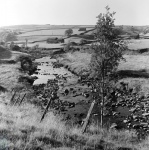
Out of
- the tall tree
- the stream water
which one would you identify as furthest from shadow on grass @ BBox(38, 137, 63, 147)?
the stream water

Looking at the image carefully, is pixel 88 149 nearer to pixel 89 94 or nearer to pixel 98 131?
pixel 98 131

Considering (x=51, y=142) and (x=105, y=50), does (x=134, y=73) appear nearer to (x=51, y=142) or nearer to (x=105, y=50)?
(x=105, y=50)

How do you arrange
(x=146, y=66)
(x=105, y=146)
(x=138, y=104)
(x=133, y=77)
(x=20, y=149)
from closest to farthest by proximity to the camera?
(x=20, y=149) → (x=105, y=146) → (x=138, y=104) → (x=133, y=77) → (x=146, y=66)

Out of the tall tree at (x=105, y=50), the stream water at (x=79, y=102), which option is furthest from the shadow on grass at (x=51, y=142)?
Result: the stream water at (x=79, y=102)

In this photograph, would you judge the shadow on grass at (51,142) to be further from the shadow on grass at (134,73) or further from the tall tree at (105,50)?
the shadow on grass at (134,73)

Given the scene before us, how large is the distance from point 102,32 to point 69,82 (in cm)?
→ 2249

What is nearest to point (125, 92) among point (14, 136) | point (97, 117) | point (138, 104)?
point (138, 104)

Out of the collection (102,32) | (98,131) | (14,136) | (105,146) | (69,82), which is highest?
(102,32)

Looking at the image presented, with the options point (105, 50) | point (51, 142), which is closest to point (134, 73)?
point (105, 50)

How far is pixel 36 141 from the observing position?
9.11 m

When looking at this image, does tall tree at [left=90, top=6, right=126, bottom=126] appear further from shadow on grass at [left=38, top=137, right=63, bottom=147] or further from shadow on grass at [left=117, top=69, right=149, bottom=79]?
shadow on grass at [left=117, top=69, right=149, bottom=79]

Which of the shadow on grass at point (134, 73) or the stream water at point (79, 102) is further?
the shadow on grass at point (134, 73)

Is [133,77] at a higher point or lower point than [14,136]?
lower

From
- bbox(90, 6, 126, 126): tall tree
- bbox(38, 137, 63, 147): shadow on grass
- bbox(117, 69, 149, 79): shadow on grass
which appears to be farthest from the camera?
bbox(117, 69, 149, 79): shadow on grass
